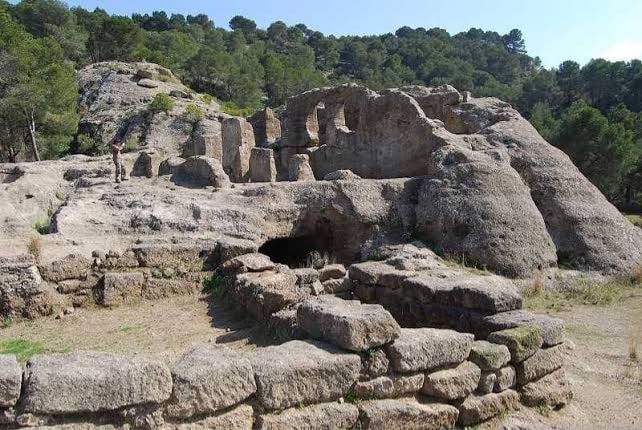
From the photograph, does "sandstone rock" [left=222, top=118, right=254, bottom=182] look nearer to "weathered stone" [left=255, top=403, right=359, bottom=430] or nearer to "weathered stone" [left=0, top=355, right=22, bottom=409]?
"weathered stone" [left=255, top=403, right=359, bottom=430]

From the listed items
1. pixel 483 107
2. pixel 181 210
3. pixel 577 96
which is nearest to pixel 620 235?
pixel 483 107

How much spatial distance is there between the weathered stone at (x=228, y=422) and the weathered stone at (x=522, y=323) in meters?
3.00

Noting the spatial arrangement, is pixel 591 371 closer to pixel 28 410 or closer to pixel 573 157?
pixel 28 410

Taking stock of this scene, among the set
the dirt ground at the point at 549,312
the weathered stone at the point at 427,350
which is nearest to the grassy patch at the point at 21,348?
the dirt ground at the point at 549,312

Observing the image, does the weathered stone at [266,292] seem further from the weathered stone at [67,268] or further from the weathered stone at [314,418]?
the weathered stone at [314,418]

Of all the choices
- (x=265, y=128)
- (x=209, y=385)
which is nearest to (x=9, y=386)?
(x=209, y=385)

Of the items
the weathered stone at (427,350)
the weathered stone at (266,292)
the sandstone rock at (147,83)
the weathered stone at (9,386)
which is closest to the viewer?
the weathered stone at (9,386)

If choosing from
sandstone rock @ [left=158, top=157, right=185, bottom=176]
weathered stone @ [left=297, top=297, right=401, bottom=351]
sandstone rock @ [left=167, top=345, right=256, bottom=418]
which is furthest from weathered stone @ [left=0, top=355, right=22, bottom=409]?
sandstone rock @ [left=158, top=157, right=185, bottom=176]

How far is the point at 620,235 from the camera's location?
12508 mm

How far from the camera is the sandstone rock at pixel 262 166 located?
15.5 m

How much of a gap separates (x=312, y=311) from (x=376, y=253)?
5.94 metres

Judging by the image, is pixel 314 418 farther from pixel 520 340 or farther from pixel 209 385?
pixel 520 340

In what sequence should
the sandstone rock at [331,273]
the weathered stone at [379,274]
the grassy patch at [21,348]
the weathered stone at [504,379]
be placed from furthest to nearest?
the sandstone rock at [331,273] < the weathered stone at [379,274] < the grassy patch at [21,348] < the weathered stone at [504,379]

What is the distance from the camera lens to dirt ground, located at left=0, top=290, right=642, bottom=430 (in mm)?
5477
